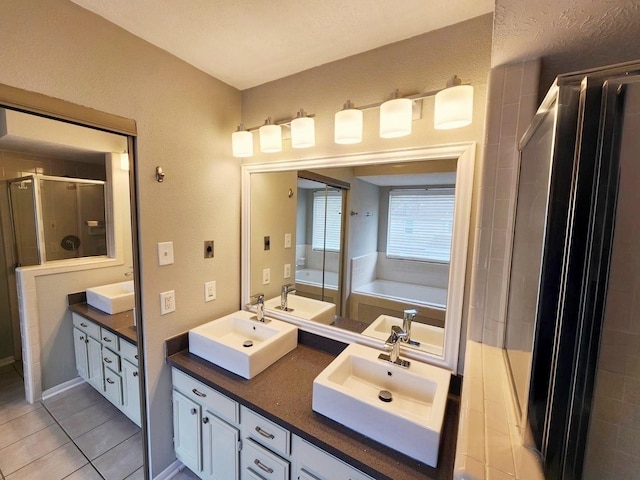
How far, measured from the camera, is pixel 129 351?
1.50 metres

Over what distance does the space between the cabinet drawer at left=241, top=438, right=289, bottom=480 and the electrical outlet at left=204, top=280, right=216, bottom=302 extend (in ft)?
2.76

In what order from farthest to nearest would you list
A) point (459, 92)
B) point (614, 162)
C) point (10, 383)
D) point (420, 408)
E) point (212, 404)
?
point (10, 383) → point (212, 404) → point (420, 408) → point (459, 92) → point (614, 162)

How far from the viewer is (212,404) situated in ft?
4.47

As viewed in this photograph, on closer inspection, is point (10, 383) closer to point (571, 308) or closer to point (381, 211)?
point (381, 211)

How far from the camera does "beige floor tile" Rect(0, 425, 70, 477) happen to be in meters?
1.54

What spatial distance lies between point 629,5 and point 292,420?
1.61m

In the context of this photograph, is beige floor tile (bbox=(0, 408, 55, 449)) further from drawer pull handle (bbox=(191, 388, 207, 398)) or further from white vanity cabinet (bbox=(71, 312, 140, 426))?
drawer pull handle (bbox=(191, 388, 207, 398))

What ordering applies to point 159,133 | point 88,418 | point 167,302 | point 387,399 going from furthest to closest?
1. point 88,418
2. point 167,302
3. point 159,133
4. point 387,399

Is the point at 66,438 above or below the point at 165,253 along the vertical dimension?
below

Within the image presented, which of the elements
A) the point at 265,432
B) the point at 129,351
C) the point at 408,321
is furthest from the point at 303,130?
the point at 129,351

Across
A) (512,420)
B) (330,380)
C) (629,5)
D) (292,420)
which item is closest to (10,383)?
(292,420)

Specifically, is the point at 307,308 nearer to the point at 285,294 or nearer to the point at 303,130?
the point at 285,294

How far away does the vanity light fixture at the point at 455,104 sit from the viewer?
40.5 inches

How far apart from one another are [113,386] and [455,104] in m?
2.40
